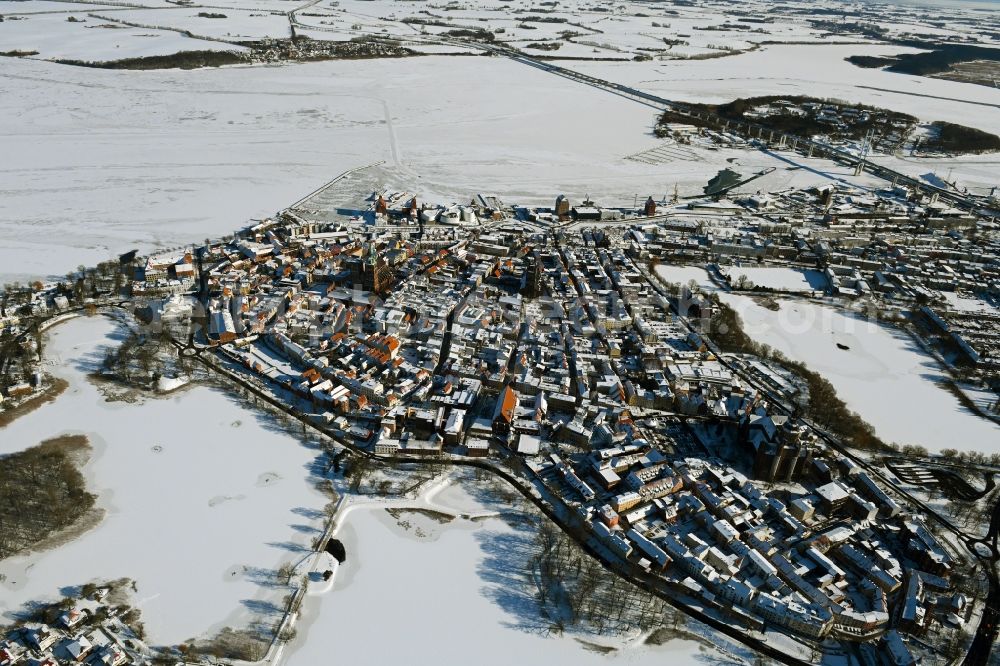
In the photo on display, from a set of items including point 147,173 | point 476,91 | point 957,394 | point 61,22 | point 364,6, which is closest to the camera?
point 957,394

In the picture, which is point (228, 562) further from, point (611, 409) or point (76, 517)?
point (611, 409)

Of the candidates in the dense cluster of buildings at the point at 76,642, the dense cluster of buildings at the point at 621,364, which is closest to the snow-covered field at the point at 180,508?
the dense cluster of buildings at the point at 76,642

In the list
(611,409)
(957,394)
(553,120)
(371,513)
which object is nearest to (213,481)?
(371,513)

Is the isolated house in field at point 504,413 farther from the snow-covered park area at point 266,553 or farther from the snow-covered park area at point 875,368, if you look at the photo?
the snow-covered park area at point 875,368

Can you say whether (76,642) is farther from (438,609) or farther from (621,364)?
(621,364)

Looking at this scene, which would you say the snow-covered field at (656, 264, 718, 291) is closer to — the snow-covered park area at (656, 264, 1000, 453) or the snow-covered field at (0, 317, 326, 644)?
the snow-covered park area at (656, 264, 1000, 453)
